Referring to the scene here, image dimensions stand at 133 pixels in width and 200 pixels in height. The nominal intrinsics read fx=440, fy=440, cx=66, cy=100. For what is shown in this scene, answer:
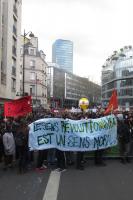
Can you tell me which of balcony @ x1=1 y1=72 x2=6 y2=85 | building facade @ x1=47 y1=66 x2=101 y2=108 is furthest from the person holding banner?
building facade @ x1=47 y1=66 x2=101 y2=108

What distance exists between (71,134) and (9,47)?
31.9 metres

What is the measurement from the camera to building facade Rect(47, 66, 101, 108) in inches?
5830

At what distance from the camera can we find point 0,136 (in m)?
13.7

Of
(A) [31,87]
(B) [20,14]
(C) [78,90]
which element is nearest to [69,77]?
(C) [78,90]

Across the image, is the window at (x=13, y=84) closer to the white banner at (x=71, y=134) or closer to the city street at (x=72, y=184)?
the white banner at (x=71, y=134)

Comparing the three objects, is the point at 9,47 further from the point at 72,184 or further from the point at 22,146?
the point at 72,184

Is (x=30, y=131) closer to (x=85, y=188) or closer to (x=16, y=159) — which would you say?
(x=16, y=159)

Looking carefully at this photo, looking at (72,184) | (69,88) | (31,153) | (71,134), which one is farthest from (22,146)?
(69,88)

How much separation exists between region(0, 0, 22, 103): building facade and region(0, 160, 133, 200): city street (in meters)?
29.0

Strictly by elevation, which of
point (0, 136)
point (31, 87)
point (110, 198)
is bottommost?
point (110, 198)

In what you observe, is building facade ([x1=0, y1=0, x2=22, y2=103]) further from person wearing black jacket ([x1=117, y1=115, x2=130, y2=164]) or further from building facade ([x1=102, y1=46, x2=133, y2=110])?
building facade ([x1=102, y1=46, x2=133, y2=110])

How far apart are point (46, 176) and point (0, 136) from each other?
2.46 meters

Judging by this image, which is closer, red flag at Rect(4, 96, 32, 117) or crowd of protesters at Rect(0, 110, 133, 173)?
crowd of protesters at Rect(0, 110, 133, 173)

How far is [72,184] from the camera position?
35.2 feet
